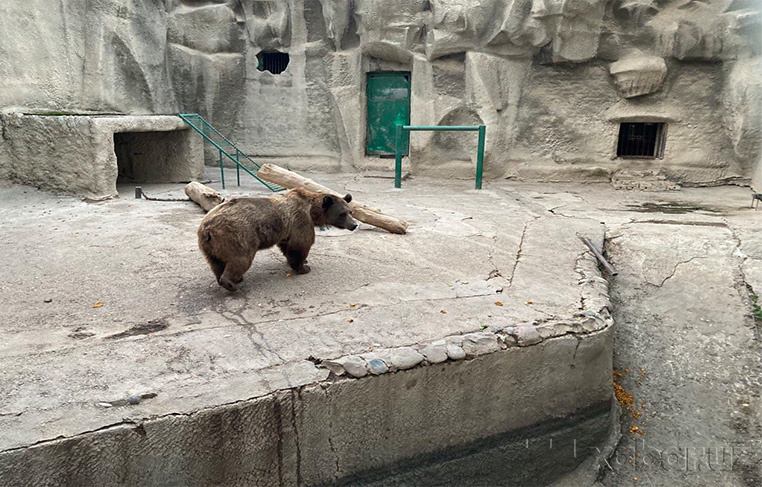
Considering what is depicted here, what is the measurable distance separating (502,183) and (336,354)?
716 cm

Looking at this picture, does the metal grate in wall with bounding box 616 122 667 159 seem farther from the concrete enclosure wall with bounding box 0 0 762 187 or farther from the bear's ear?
the bear's ear

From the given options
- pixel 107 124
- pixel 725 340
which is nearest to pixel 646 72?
pixel 725 340

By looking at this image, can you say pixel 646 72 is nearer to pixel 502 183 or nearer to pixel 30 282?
pixel 502 183

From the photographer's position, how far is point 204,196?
6504mm

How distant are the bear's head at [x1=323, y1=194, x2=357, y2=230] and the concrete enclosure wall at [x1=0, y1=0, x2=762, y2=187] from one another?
5255mm

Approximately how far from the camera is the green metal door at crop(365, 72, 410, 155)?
1047cm

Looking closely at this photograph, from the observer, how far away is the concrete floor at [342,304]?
2682 mm

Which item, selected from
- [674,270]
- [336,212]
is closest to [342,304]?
[336,212]

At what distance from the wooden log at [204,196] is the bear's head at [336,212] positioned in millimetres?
2610

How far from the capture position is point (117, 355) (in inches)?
112

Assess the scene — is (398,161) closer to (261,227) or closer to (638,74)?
(638,74)

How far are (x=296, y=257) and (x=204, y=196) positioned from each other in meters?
2.84

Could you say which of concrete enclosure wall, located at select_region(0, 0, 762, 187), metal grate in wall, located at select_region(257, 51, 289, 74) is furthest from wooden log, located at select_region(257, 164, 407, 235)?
metal grate in wall, located at select_region(257, 51, 289, 74)

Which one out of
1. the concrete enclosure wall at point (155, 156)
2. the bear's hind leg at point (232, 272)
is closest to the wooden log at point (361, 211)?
the bear's hind leg at point (232, 272)
